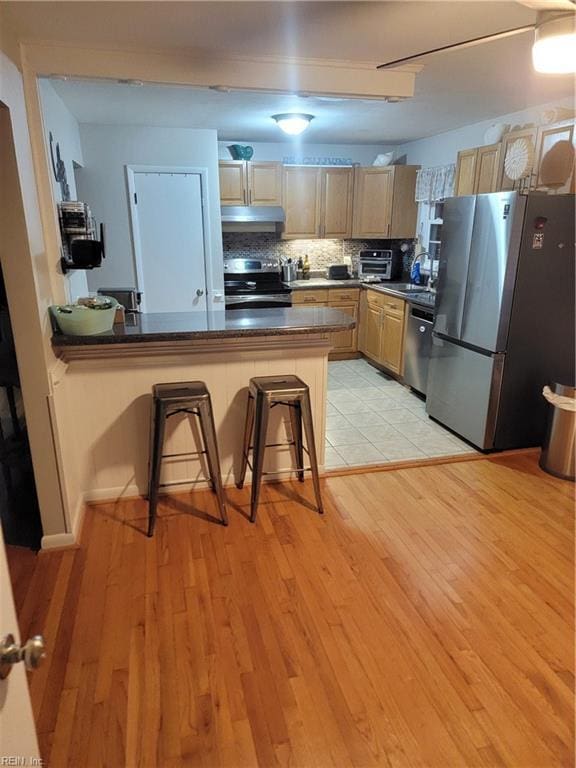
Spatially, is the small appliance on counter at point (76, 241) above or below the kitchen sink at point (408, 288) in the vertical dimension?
above

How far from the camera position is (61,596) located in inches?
82.4

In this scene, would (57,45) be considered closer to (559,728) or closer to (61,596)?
(61,596)

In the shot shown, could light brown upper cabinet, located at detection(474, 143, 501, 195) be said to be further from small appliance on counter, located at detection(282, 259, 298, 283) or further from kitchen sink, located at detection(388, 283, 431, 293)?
small appliance on counter, located at detection(282, 259, 298, 283)

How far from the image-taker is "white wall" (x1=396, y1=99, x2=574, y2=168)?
3.74 metres

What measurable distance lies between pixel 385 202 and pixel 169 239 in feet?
8.16

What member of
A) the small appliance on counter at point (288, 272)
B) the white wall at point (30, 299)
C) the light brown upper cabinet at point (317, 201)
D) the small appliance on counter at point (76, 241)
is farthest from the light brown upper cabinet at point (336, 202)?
the white wall at point (30, 299)

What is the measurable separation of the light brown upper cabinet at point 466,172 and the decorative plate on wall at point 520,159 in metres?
0.44

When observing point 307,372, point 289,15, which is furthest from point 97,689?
point 289,15

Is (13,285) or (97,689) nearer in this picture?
(97,689)

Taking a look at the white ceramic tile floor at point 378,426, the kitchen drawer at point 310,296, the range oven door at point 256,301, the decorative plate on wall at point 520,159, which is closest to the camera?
the decorative plate on wall at point 520,159

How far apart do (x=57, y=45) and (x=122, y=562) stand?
94.7 inches

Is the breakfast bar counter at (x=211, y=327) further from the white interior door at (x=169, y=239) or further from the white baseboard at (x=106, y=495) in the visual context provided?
the white interior door at (x=169, y=239)

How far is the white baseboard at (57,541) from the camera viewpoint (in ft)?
7.84

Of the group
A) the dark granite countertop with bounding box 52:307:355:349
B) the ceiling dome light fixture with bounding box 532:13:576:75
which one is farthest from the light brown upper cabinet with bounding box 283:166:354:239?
the ceiling dome light fixture with bounding box 532:13:576:75
